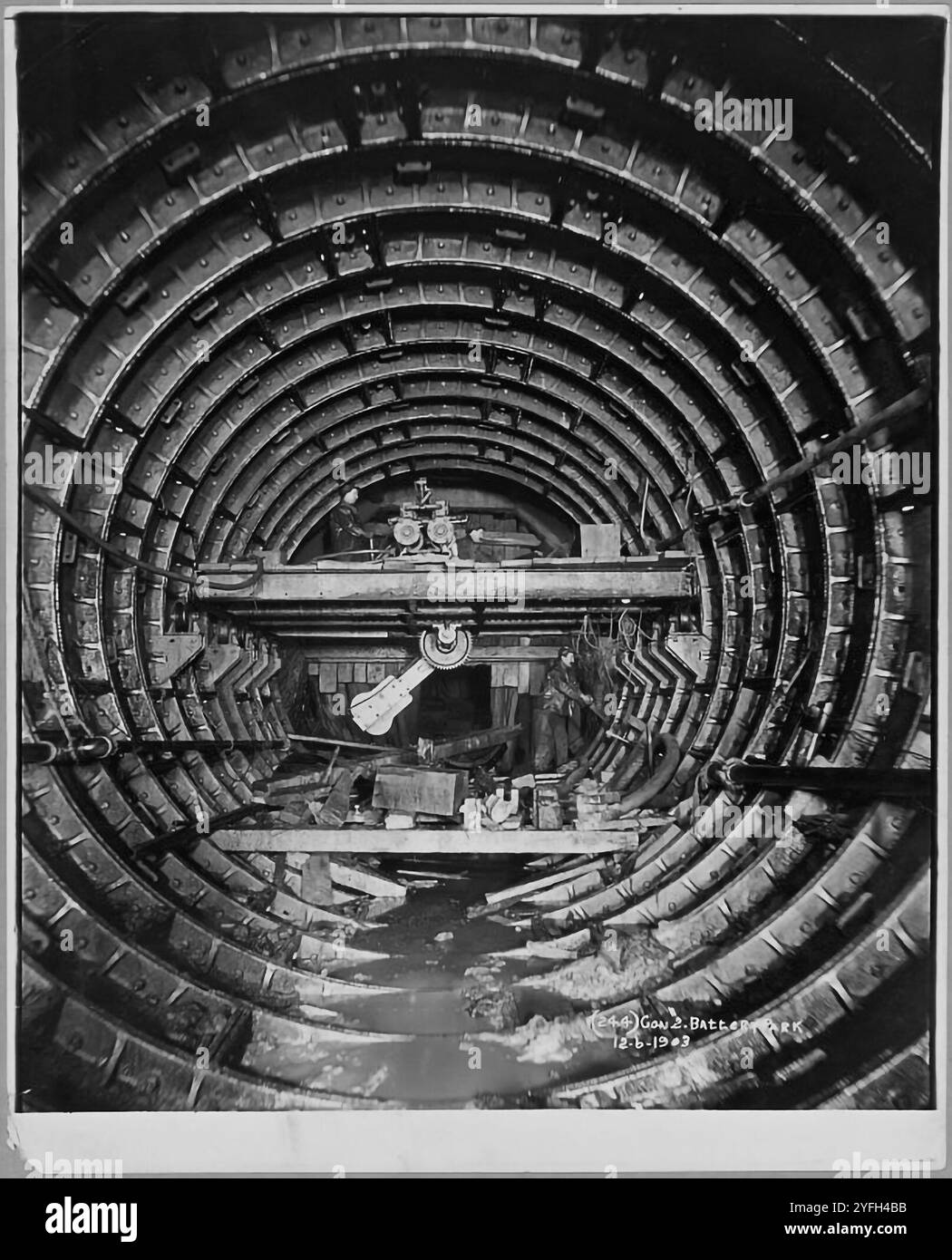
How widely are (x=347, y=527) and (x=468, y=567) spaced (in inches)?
44.5

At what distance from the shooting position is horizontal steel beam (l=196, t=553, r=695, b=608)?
3.30 metres

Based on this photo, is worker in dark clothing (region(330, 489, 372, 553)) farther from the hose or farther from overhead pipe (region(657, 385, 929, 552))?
the hose

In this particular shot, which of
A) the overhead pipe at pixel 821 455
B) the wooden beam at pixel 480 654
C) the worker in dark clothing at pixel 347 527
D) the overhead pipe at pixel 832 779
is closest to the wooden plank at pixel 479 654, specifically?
the wooden beam at pixel 480 654

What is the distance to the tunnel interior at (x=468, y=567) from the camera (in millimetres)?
2654

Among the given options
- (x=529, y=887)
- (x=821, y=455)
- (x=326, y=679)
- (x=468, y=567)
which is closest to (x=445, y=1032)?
(x=529, y=887)

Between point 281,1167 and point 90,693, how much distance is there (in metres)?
2.77

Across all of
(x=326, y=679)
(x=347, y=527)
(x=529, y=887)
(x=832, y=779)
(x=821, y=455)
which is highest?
(x=821, y=455)

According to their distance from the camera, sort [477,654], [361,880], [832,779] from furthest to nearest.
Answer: [477,654]
[361,880]
[832,779]

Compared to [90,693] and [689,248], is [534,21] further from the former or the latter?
[90,693]

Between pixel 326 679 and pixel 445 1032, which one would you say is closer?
pixel 445 1032

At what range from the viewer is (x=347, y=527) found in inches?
154

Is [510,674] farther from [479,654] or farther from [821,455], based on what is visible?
[821,455]

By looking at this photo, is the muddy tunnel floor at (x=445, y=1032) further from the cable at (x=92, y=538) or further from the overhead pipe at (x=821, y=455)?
the overhead pipe at (x=821, y=455)
